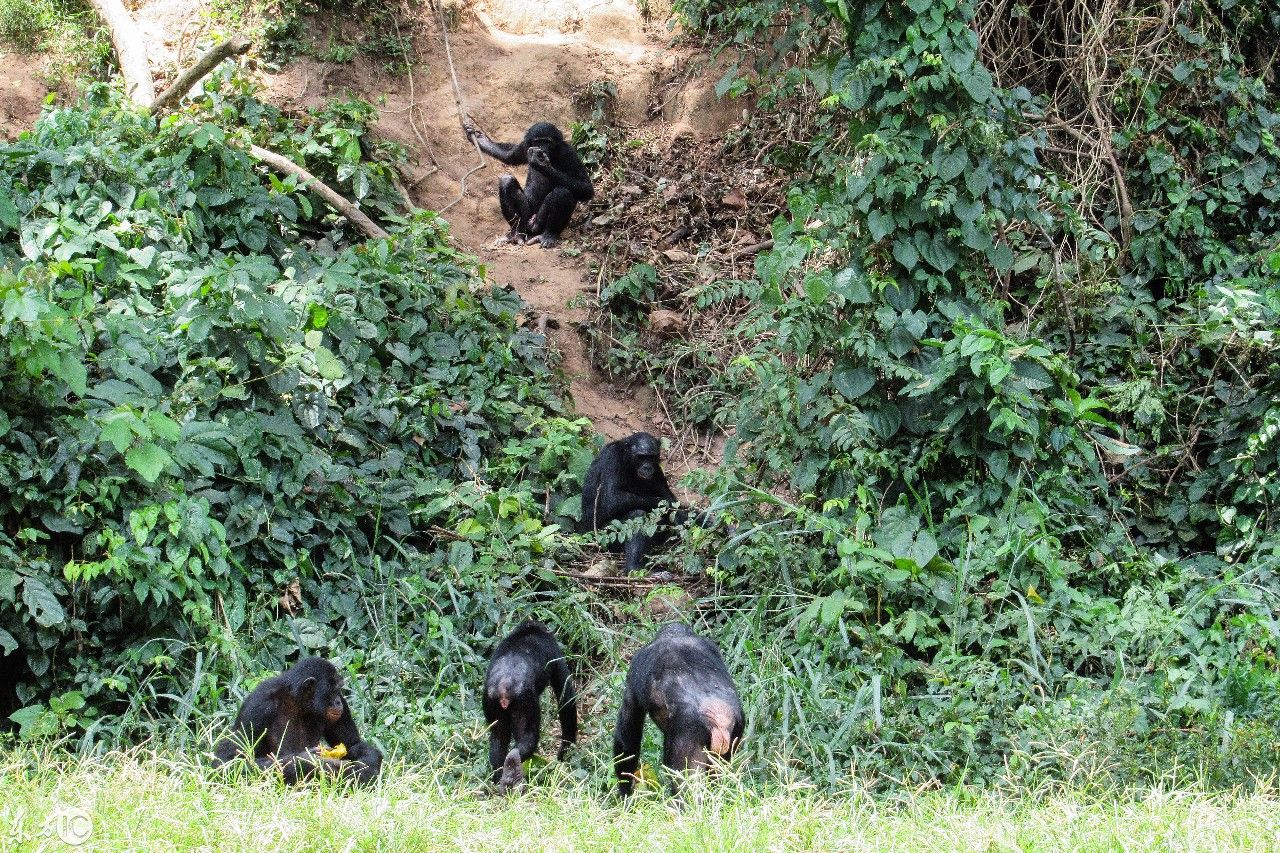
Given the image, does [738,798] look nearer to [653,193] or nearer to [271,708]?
[271,708]

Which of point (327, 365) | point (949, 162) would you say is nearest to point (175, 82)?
point (327, 365)

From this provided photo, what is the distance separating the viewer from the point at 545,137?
444 inches

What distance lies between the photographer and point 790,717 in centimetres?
612

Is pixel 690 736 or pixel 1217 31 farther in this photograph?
pixel 1217 31

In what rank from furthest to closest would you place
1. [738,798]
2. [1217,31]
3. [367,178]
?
[367,178]
[1217,31]
[738,798]

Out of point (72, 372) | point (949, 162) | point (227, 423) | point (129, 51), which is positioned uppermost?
point (129, 51)

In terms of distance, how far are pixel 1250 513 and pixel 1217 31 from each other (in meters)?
3.84

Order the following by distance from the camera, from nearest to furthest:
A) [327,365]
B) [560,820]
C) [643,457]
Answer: [560,820] < [327,365] < [643,457]

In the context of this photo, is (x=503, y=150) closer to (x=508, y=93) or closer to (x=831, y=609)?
(x=508, y=93)

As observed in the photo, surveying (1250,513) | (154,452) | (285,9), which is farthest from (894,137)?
(285,9)

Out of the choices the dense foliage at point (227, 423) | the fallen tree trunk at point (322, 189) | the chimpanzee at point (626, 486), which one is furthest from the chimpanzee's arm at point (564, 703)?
the fallen tree trunk at point (322, 189)

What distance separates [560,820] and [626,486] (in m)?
4.10

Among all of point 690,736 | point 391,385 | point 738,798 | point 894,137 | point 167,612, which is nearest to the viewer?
point 738,798

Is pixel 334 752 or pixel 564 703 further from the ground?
pixel 334 752
